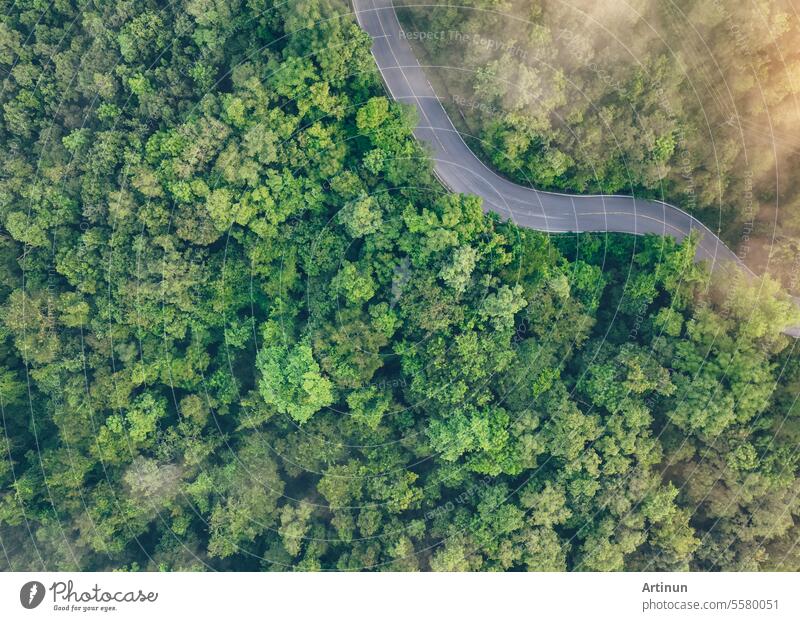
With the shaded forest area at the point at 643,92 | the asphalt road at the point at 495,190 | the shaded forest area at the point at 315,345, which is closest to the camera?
the shaded forest area at the point at 643,92

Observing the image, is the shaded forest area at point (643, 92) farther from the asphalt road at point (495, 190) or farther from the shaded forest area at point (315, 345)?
the shaded forest area at point (315, 345)

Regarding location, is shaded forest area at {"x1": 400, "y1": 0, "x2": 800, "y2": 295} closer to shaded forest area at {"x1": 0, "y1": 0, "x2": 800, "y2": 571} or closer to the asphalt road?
the asphalt road

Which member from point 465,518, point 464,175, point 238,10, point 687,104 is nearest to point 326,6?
point 238,10

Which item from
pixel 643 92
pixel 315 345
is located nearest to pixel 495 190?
pixel 643 92

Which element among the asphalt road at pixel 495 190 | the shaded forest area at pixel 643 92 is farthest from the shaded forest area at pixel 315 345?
the shaded forest area at pixel 643 92

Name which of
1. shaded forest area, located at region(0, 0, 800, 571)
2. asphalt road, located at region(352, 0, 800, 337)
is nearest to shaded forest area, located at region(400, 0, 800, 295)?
asphalt road, located at region(352, 0, 800, 337)

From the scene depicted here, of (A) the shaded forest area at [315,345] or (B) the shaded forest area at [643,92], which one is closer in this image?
(B) the shaded forest area at [643,92]
